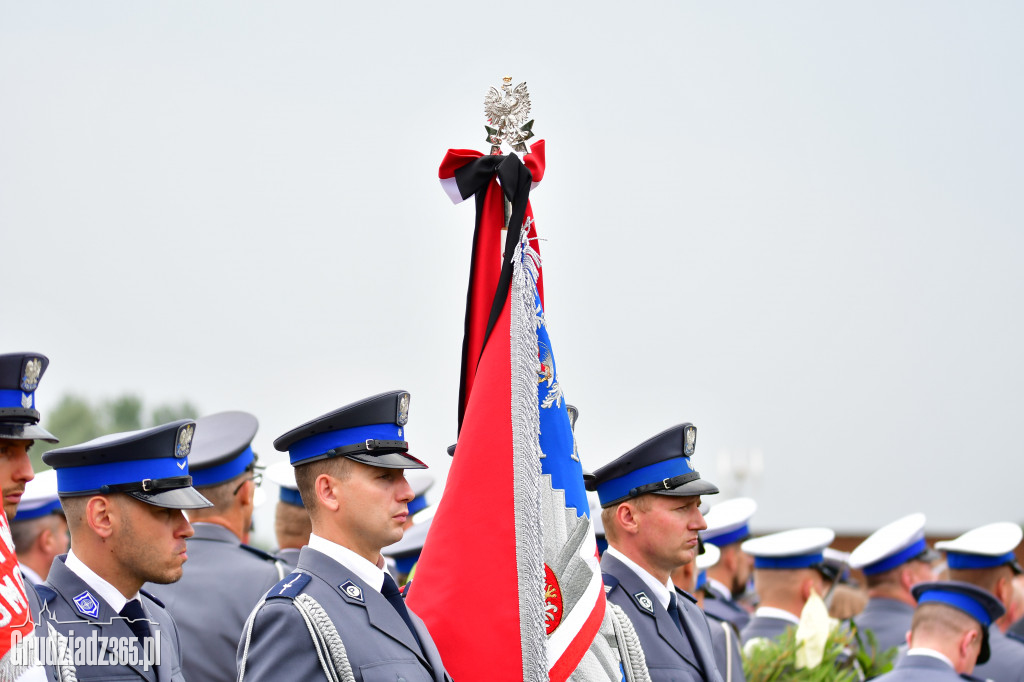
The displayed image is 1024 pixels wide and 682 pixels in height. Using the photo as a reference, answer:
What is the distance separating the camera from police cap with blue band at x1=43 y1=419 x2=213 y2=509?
3.47 meters

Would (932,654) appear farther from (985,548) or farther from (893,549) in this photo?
(893,549)

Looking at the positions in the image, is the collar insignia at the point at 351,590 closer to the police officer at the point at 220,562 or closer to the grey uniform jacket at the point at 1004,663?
the police officer at the point at 220,562

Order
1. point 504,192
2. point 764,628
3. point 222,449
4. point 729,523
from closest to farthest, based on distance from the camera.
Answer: point 504,192
point 222,449
point 764,628
point 729,523

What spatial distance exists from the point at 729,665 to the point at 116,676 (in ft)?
9.53

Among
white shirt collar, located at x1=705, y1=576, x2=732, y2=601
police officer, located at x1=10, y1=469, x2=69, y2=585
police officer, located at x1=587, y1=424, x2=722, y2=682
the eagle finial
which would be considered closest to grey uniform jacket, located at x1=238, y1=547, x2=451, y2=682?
police officer, located at x1=587, y1=424, x2=722, y2=682

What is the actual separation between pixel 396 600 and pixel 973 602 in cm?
353

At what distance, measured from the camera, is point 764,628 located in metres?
7.34

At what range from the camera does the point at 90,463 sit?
3.48 m

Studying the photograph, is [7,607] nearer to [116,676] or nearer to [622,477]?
[116,676]

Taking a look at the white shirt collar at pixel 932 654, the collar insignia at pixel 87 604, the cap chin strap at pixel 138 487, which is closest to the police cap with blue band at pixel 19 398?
the cap chin strap at pixel 138 487

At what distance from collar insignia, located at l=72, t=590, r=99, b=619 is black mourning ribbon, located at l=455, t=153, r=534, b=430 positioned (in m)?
1.26

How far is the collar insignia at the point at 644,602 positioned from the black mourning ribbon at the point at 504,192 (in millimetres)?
1102

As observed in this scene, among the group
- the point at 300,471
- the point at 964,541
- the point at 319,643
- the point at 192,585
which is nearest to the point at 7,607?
the point at 319,643

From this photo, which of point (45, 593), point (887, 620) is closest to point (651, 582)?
point (45, 593)
